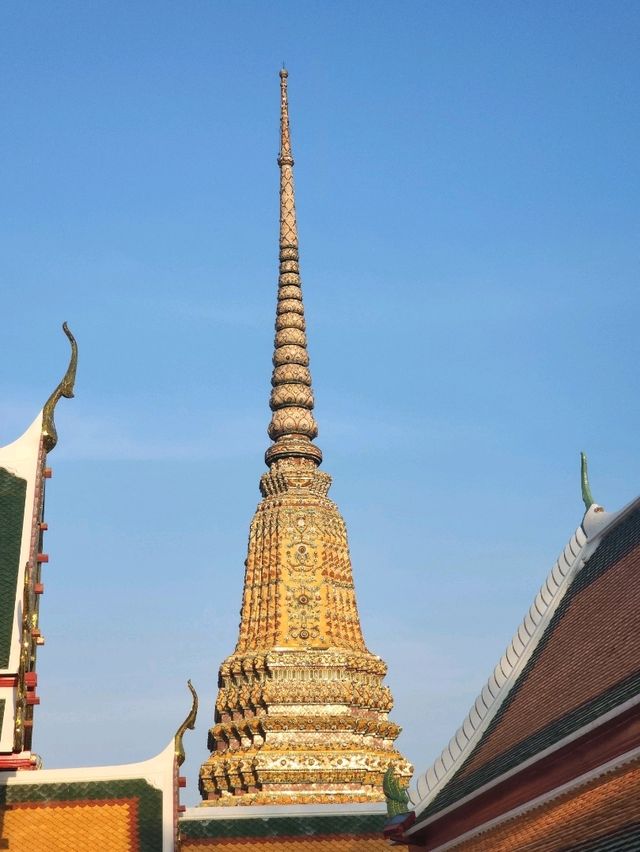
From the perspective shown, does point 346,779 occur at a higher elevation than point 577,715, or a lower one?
higher

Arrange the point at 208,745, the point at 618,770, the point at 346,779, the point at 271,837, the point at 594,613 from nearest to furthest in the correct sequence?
the point at 618,770, the point at 594,613, the point at 271,837, the point at 346,779, the point at 208,745

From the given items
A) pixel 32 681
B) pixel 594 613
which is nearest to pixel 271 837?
pixel 32 681

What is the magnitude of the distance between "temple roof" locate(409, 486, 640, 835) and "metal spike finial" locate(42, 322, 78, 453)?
734 cm

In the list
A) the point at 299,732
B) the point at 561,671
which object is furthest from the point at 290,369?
the point at 561,671

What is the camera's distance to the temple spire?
44.4m

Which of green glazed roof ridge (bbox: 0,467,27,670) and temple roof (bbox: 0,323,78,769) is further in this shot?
green glazed roof ridge (bbox: 0,467,27,670)

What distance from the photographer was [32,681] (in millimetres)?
16844

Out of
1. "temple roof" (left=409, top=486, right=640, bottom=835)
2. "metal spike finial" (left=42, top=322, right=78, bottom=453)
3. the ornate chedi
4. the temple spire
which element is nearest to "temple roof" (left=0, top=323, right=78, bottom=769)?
"metal spike finial" (left=42, top=322, right=78, bottom=453)

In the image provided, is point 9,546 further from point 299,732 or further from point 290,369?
point 290,369

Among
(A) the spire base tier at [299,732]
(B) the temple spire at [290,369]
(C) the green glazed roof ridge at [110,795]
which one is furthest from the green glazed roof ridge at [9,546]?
(B) the temple spire at [290,369]

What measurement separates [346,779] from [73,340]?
2124 cm

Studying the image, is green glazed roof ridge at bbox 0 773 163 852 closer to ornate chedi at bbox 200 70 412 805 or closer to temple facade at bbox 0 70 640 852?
temple facade at bbox 0 70 640 852

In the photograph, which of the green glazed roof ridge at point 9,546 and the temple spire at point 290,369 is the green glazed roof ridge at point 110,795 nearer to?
the green glazed roof ridge at point 9,546

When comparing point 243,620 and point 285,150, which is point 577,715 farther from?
point 285,150
